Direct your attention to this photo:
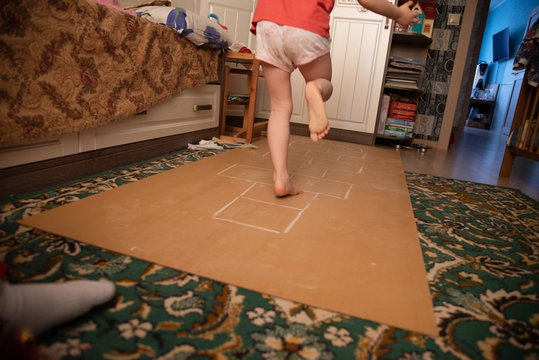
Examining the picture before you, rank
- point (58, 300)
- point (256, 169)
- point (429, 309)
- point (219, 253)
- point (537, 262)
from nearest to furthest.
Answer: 1. point (58, 300)
2. point (429, 309)
3. point (219, 253)
4. point (537, 262)
5. point (256, 169)

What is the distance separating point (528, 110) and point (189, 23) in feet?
6.71

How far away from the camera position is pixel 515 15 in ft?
19.9

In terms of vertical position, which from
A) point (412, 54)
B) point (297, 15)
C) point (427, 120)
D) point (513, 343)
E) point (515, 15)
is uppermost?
point (515, 15)

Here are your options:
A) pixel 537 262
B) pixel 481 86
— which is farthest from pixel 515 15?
pixel 537 262

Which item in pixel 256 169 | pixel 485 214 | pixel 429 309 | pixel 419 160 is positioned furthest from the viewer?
pixel 419 160

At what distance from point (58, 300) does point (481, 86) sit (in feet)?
28.8

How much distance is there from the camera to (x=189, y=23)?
180cm

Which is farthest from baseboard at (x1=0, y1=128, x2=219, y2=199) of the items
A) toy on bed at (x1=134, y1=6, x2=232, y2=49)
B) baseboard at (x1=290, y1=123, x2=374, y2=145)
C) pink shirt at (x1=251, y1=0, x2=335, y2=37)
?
baseboard at (x1=290, y1=123, x2=374, y2=145)

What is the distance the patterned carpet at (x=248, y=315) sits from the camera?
22.1 inches

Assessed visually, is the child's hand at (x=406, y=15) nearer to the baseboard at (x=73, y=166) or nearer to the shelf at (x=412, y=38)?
the baseboard at (x=73, y=166)

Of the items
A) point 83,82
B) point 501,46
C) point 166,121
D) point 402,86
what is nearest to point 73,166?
point 83,82

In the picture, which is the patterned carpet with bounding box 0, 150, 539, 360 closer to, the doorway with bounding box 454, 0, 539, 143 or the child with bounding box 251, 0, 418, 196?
the child with bounding box 251, 0, 418, 196

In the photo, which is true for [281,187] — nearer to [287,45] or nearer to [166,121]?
[287,45]

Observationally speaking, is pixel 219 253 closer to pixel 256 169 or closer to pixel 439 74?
pixel 256 169
